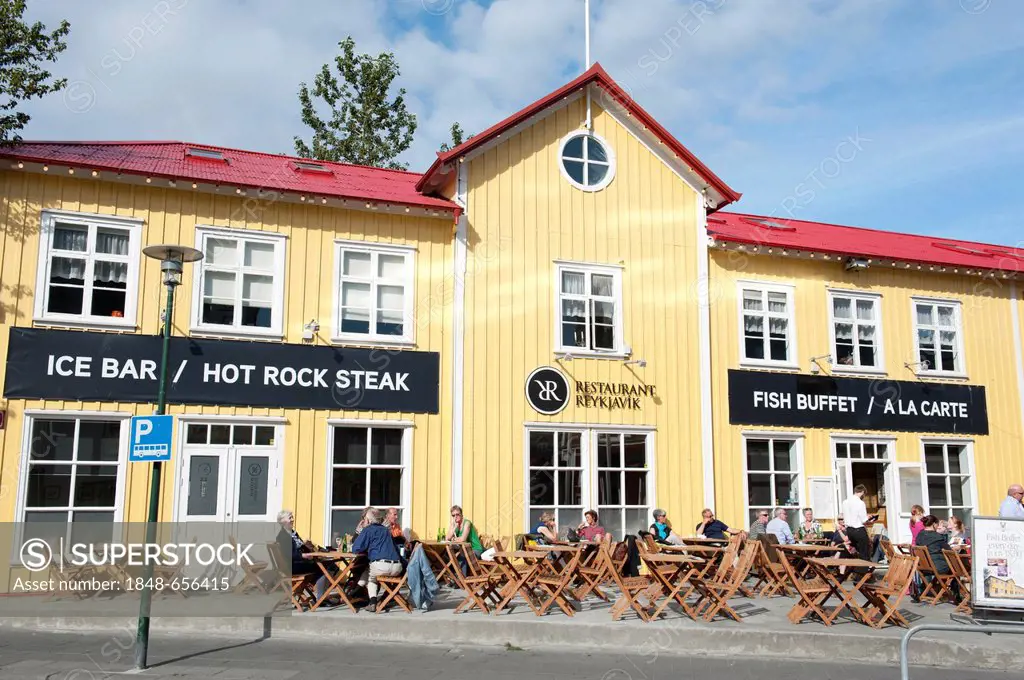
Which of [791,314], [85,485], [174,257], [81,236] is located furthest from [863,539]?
[81,236]

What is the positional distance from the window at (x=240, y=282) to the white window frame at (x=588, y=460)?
4.69m

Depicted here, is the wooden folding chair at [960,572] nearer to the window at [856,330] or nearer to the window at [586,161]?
the window at [856,330]

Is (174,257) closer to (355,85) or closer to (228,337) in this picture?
(228,337)

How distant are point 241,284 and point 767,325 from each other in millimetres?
9961

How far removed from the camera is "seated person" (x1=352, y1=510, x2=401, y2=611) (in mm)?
11391

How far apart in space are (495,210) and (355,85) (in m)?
21.4

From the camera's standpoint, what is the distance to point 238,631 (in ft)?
35.3

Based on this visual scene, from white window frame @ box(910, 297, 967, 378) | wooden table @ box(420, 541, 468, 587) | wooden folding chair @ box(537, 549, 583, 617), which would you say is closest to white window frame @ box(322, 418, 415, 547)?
wooden table @ box(420, 541, 468, 587)

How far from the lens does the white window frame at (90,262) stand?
1340 cm

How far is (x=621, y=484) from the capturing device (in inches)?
634

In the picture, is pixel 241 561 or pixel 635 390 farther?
pixel 635 390

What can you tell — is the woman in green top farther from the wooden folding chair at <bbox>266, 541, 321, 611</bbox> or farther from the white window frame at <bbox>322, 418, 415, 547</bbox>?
the wooden folding chair at <bbox>266, 541, 321, 611</bbox>

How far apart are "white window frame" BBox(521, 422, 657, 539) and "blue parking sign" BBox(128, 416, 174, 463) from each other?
7.28 m

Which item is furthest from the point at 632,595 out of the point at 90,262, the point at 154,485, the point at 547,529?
the point at 90,262
